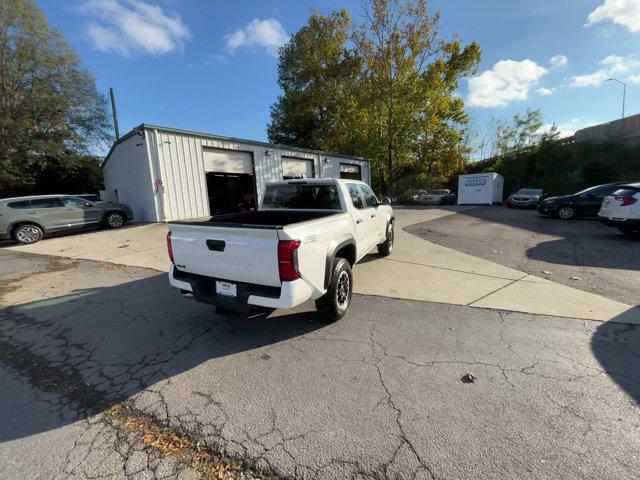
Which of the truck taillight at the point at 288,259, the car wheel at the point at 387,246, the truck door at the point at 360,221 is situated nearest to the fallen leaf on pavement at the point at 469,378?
the truck taillight at the point at 288,259

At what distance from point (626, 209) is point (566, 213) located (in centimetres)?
564

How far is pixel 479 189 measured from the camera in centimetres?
2259

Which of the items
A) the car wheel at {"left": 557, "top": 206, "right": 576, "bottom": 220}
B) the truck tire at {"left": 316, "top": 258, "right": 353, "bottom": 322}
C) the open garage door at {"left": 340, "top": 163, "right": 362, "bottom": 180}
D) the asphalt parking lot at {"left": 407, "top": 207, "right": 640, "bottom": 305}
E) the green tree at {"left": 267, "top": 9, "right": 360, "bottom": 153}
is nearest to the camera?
the truck tire at {"left": 316, "top": 258, "right": 353, "bottom": 322}

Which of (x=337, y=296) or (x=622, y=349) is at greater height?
(x=337, y=296)

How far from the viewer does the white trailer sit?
2228 centimetres

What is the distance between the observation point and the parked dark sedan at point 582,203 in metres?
12.1

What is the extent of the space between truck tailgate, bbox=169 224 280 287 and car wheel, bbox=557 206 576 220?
14970 mm

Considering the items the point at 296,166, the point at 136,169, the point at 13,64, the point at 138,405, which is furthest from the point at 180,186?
the point at 13,64

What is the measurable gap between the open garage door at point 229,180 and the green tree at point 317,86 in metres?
12.9

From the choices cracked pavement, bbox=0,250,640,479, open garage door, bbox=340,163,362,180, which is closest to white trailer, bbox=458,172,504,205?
open garage door, bbox=340,163,362,180

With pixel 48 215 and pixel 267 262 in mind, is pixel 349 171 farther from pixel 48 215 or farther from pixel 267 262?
pixel 267 262

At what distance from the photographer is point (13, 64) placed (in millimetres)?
18469

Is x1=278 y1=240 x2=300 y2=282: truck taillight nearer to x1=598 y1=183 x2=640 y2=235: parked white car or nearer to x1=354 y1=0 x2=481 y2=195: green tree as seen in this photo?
x1=598 y1=183 x2=640 y2=235: parked white car

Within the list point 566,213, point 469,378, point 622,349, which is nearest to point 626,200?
point 566,213
